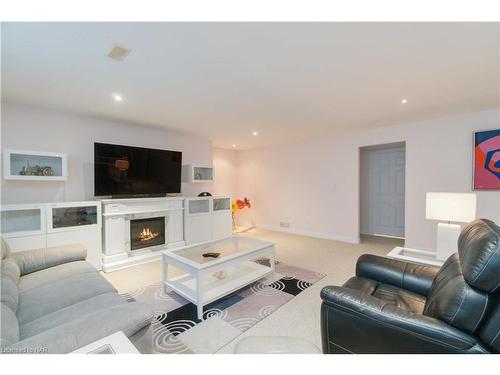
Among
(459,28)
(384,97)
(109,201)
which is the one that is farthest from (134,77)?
(384,97)

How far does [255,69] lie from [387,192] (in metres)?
4.28

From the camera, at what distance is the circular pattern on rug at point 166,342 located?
1.62m

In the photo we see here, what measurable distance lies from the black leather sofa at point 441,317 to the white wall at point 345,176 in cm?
266

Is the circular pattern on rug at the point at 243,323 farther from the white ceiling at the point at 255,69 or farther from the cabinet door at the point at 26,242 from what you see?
the cabinet door at the point at 26,242

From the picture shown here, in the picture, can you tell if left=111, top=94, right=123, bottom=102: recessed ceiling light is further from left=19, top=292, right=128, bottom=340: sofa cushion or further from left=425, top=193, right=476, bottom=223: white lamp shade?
left=425, top=193, right=476, bottom=223: white lamp shade

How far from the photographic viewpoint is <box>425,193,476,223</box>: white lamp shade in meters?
2.04

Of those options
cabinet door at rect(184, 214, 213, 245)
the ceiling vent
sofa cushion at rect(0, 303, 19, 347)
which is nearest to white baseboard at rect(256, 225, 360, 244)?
cabinet door at rect(184, 214, 213, 245)

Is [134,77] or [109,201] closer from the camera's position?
[134,77]

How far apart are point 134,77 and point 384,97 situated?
2779 millimetres

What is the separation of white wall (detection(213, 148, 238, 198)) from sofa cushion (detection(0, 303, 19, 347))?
488cm

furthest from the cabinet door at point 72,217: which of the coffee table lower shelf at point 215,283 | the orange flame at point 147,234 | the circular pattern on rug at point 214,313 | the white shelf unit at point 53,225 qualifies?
the circular pattern on rug at point 214,313

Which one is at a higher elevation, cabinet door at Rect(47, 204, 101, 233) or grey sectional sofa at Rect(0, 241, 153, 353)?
cabinet door at Rect(47, 204, 101, 233)

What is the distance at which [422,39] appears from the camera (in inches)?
63.6
